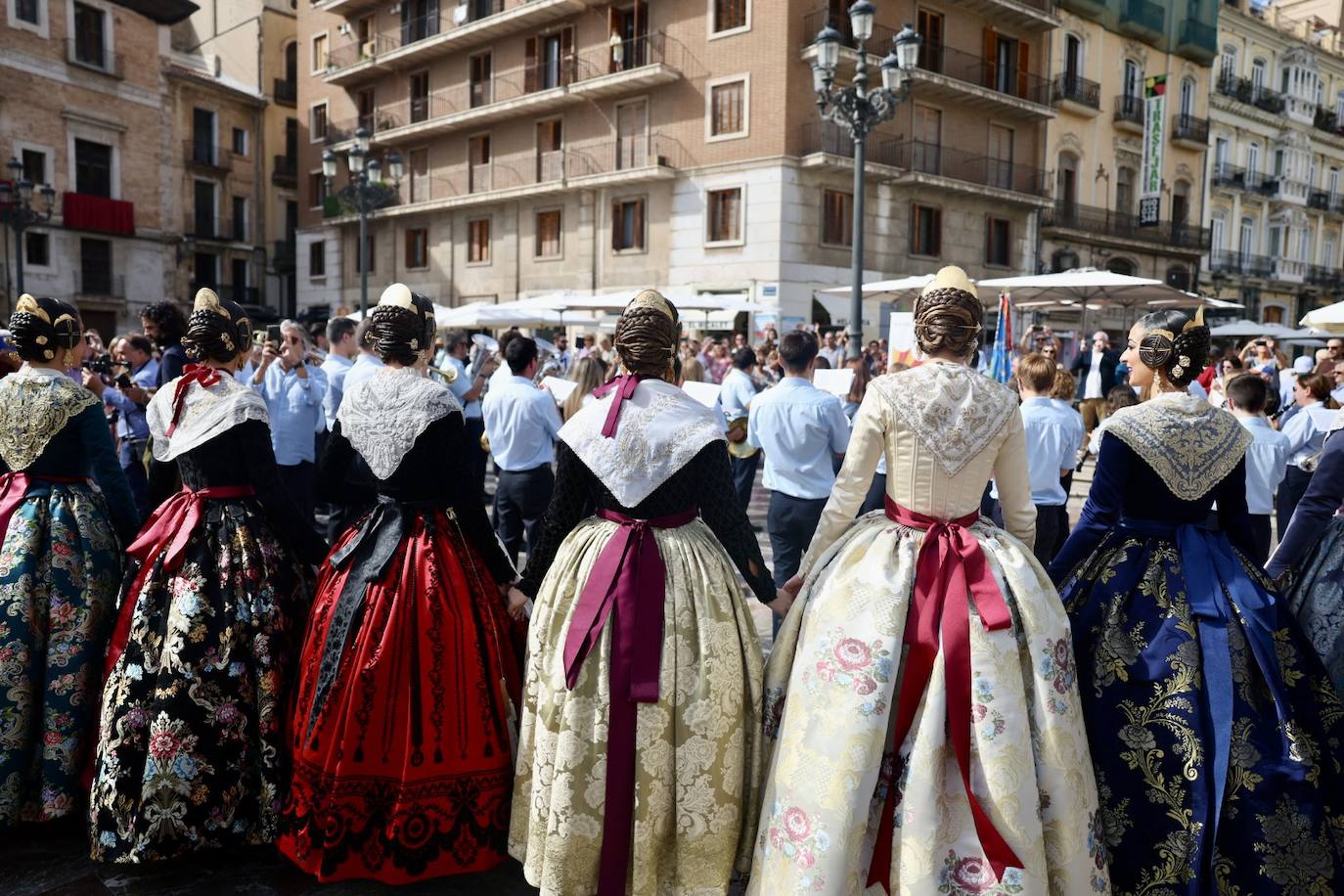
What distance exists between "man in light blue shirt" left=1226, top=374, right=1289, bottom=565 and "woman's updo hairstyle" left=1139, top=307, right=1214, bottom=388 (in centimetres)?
293

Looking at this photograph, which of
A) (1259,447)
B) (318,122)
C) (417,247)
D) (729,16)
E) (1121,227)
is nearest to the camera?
(1259,447)

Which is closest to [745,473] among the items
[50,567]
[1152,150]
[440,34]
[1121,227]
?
[50,567]

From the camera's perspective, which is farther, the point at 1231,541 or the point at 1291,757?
the point at 1231,541

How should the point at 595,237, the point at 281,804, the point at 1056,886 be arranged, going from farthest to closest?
1. the point at 595,237
2. the point at 281,804
3. the point at 1056,886

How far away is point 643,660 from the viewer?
2.94 metres

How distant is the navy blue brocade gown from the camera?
2.90 metres

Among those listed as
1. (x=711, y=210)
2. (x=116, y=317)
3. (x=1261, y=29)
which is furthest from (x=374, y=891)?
(x=1261, y=29)

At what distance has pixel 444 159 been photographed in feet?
91.5

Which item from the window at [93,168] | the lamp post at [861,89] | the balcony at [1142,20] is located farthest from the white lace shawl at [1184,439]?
the window at [93,168]

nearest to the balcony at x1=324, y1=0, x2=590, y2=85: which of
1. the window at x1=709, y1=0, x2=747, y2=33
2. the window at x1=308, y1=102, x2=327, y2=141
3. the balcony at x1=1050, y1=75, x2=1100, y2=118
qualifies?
the window at x1=308, y1=102, x2=327, y2=141

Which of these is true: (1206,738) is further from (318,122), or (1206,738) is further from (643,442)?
(318,122)

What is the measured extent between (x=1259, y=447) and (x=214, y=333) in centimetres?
592

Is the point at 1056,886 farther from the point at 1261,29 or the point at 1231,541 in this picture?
the point at 1261,29

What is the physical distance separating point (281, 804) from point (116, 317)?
30338 millimetres
